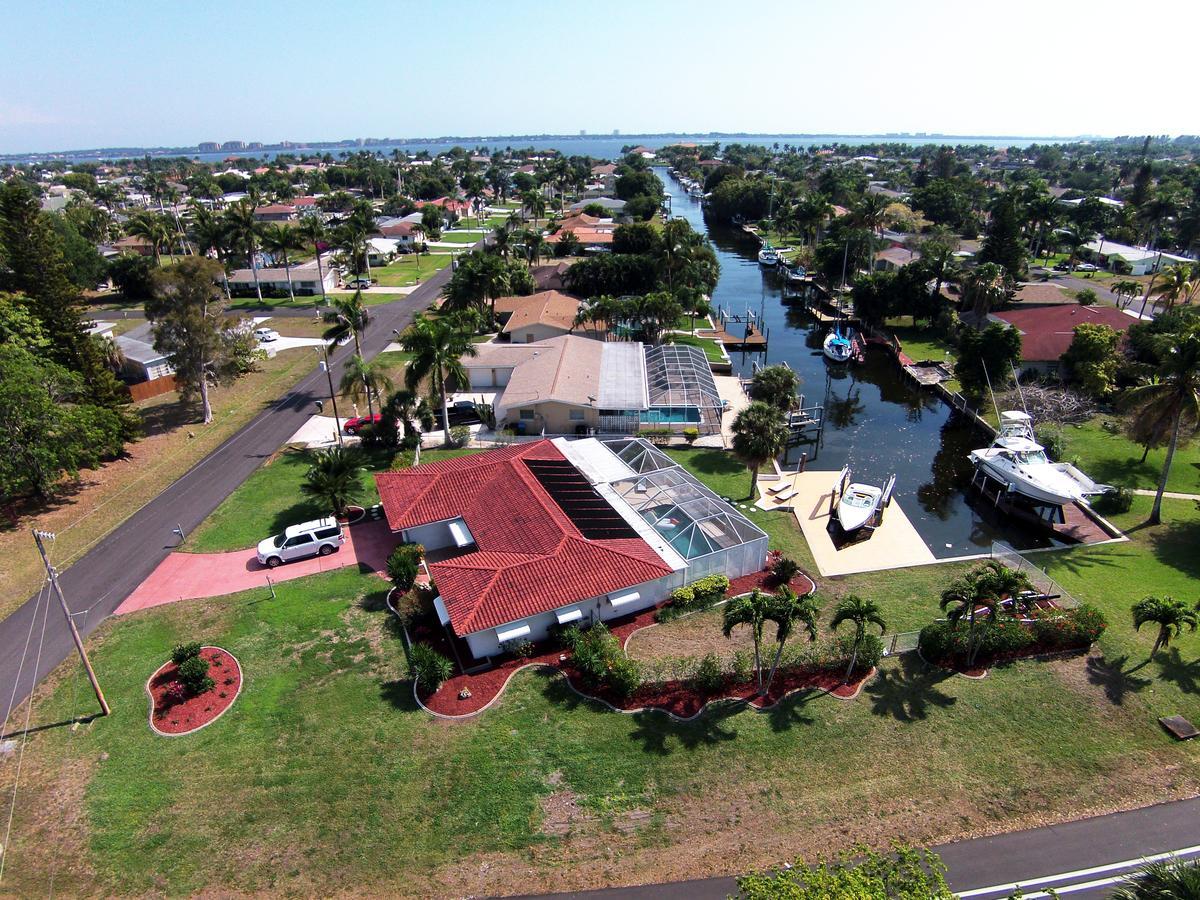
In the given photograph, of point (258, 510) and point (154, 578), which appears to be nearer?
point (154, 578)

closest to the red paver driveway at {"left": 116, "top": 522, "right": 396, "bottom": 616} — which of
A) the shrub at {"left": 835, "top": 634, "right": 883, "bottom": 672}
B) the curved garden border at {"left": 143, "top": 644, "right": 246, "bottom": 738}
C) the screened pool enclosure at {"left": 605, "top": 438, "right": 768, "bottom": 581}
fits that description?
the curved garden border at {"left": 143, "top": 644, "right": 246, "bottom": 738}

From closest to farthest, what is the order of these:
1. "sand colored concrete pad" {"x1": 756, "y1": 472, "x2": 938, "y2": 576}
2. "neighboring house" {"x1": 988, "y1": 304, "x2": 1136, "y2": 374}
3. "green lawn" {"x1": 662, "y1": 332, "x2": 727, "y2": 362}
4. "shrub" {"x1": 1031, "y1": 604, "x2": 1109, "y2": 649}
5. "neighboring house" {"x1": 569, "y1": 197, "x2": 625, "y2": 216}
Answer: "shrub" {"x1": 1031, "y1": 604, "x2": 1109, "y2": 649}
"sand colored concrete pad" {"x1": 756, "y1": 472, "x2": 938, "y2": 576}
"neighboring house" {"x1": 988, "y1": 304, "x2": 1136, "y2": 374}
"green lawn" {"x1": 662, "y1": 332, "x2": 727, "y2": 362}
"neighboring house" {"x1": 569, "y1": 197, "x2": 625, "y2": 216}

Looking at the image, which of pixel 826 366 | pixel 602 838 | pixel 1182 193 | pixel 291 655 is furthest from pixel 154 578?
pixel 1182 193

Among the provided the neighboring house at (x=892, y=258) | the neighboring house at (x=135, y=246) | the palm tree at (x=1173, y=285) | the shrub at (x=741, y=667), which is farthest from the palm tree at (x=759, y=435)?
the neighboring house at (x=135, y=246)

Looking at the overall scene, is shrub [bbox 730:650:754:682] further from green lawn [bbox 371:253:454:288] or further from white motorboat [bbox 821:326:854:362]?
green lawn [bbox 371:253:454:288]

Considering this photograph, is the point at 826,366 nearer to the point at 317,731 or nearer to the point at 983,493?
the point at 983,493
